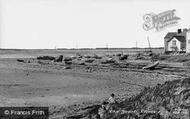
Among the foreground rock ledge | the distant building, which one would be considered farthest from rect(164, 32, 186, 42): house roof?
the foreground rock ledge

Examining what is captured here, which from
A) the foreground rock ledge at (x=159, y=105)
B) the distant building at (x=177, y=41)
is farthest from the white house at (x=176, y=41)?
the foreground rock ledge at (x=159, y=105)

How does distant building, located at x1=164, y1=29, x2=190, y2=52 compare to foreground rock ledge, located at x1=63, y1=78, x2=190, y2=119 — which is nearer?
foreground rock ledge, located at x1=63, y1=78, x2=190, y2=119

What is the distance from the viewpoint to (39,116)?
10.7 metres

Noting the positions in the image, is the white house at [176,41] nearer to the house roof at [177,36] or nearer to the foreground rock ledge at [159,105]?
the house roof at [177,36]

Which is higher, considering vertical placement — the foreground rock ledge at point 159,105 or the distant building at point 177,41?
the distant building at point 177,41

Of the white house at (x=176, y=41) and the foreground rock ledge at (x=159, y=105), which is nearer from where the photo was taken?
the foreground rock ledge at (x=159, y=105)

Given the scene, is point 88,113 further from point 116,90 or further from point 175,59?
point 175,59

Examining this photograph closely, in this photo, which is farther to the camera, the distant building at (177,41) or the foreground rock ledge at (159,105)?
the distant building at (177,41)

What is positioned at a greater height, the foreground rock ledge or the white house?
the white house

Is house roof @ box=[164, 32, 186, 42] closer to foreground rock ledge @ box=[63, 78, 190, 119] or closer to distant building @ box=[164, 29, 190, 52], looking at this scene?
distant building @ box=[164, 29, 190, 52]

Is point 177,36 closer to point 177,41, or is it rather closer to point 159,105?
point 177,41

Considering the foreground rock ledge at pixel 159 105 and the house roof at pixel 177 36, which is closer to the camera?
the foreground rock ledge at pixel 159 105

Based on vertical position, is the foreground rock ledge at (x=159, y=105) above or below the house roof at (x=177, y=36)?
below

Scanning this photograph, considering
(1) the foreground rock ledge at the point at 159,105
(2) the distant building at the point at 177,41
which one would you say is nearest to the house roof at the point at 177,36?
(2) the distant building at the point at 177,41
